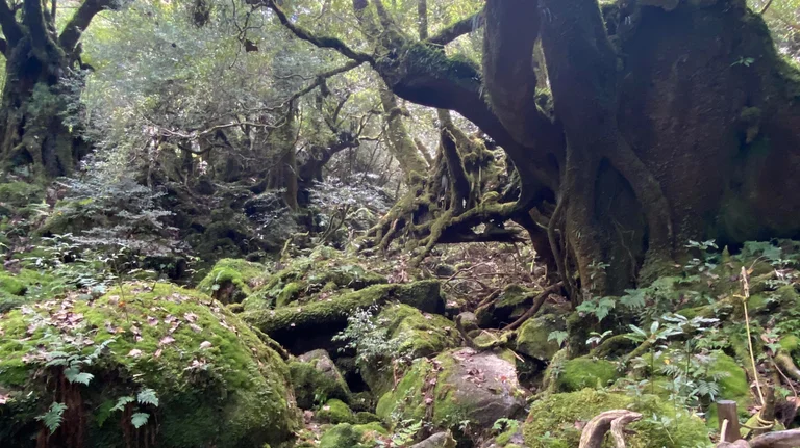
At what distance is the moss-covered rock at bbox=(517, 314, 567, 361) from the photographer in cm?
602

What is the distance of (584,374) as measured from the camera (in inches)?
169

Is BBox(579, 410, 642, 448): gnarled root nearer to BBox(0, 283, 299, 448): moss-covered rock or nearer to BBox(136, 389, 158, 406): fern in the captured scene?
BBox(0, 283, 299, 448): moss-covered rock

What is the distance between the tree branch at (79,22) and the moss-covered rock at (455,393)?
47.0ft

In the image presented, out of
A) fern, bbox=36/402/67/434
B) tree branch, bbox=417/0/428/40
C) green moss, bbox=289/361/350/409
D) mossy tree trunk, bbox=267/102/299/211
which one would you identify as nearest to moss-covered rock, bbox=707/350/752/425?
green moss, bbox=289/361/350/409

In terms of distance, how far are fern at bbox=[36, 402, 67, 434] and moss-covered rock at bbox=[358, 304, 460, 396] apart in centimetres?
334

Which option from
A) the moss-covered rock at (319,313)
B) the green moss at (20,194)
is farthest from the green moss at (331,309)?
the green moss at (20,194)

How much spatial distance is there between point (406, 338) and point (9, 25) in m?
14.9

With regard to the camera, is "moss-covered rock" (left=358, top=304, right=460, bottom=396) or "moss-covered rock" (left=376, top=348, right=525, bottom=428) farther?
"moss-covered rock" (left=358, top=304, right=460, bottom=396)

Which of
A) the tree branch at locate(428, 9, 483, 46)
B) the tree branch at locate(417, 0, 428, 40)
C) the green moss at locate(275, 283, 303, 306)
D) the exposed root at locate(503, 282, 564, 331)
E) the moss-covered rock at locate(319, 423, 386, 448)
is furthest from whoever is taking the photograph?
the tree branch at locate(417, 0, 428, 40)

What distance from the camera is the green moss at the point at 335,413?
4754 millimetres

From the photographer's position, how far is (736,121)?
593 cm

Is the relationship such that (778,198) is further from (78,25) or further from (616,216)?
(78,25)

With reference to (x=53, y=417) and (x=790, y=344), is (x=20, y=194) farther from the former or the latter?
(x=790, y=344)

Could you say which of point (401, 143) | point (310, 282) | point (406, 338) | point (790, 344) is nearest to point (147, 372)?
point (406, 338)
